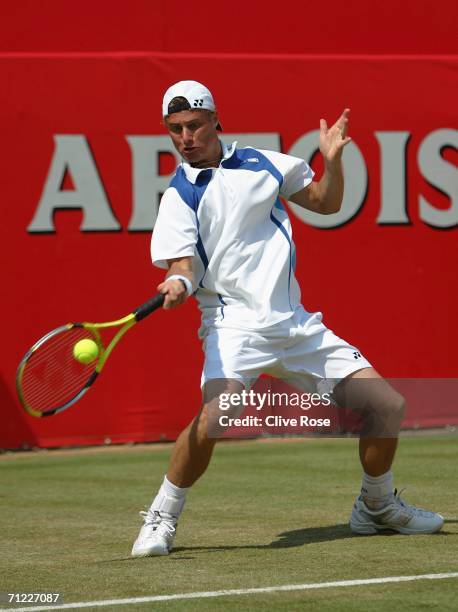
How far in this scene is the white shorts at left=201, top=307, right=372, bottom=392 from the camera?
→ 5.61 metres

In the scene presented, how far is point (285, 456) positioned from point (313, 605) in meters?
4.77

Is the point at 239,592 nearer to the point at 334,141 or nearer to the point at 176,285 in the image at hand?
the point at 176,285

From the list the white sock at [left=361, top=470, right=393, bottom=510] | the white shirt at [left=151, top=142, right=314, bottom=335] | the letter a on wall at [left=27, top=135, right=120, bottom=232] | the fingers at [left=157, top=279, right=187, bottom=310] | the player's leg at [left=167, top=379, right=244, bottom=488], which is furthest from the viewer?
the letter a on wall at [left=27, top=135, right=120, bottom=232]

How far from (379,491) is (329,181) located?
52.8 inches

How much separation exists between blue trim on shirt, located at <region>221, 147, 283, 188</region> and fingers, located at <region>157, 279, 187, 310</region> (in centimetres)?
71

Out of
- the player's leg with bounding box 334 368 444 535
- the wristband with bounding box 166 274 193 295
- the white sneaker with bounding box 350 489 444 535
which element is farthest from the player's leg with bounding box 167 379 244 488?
the white sneaker with bounding box 350 489 444 535

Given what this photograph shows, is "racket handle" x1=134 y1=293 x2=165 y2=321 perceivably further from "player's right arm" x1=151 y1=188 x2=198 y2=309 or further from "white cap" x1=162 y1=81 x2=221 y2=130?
"white cap" x1=162 y1=81 x2=221 y2=130

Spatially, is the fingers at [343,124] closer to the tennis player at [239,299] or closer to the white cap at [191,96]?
the tennis player at [239,299]

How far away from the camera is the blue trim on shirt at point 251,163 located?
19.2ft

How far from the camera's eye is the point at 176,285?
5375 mm

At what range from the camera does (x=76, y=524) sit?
664 cm

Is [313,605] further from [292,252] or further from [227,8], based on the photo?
[227,8]

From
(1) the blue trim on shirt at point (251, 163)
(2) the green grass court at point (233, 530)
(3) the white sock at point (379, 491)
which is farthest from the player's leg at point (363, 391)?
(1) the blue trim on shirt at point (251, 163)

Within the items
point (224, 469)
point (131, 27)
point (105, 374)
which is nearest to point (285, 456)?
point (224, 469)
